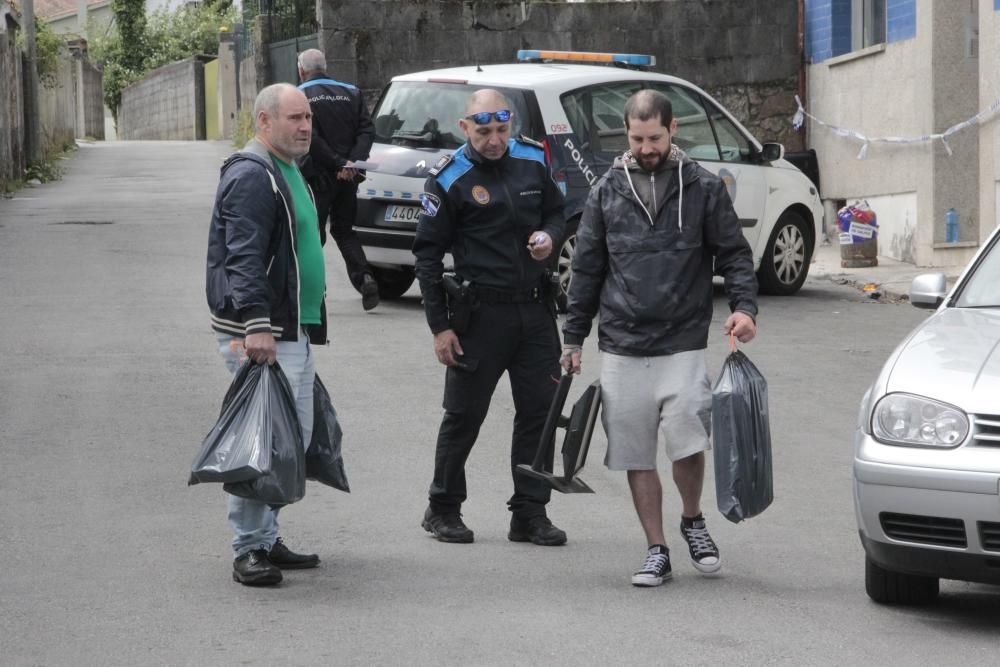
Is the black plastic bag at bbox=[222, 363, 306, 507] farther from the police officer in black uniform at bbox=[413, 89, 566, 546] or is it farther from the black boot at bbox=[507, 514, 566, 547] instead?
the black boot at bbox=[507, 514, 566, 547]

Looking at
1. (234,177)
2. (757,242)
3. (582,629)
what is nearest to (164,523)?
(234,177)

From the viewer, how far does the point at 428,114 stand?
502 inches

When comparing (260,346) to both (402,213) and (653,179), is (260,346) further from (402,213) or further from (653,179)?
(402,213)

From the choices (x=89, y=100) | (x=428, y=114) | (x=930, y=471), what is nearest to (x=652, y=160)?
(x=930, y=471)

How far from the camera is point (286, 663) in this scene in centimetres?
495

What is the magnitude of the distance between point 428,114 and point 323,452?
6.92m

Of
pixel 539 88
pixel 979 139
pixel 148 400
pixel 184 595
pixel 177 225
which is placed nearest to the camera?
pixel 184 595

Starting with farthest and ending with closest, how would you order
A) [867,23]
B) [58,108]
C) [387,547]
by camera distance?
[58,108] < [867,23] < [387,547]

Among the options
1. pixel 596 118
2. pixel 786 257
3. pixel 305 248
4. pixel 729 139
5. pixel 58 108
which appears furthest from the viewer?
pixel 58 108

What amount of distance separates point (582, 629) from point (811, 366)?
5.91 m

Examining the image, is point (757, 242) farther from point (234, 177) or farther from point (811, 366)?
point (234, 177)

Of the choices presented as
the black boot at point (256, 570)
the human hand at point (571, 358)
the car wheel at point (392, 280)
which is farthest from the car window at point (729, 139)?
the black boot at point (256, 570)

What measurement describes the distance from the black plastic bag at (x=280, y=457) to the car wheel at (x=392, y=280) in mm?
7715

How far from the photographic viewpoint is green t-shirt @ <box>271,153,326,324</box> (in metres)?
5.99
